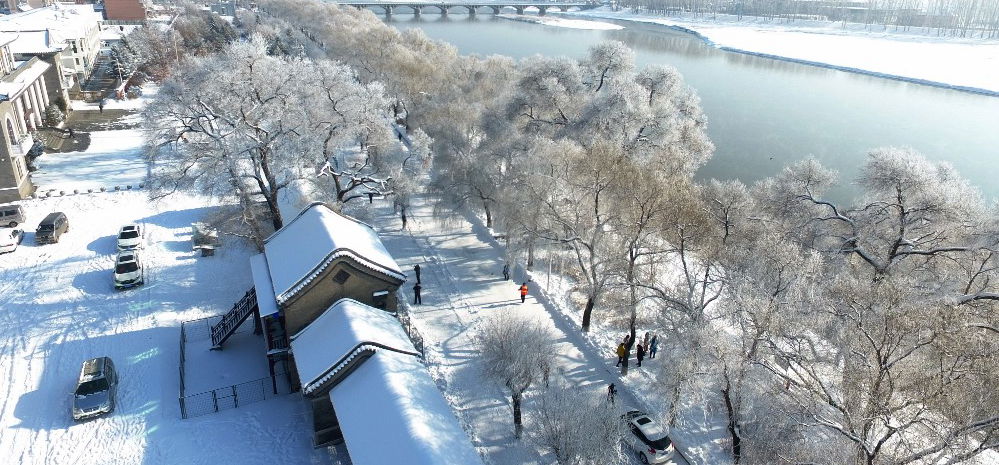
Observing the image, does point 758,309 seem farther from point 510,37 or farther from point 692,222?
point 510,37

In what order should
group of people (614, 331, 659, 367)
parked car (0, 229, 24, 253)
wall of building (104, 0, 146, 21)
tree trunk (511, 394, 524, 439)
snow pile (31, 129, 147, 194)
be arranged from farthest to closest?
wall of building (104, 0, 146, 21)
snow pile (31, 129, 147, 194)
parked car (0, 229, 24, 253)
group of people (614, 331, 659, 367)
tree trunk (511, 394, 524, 439)

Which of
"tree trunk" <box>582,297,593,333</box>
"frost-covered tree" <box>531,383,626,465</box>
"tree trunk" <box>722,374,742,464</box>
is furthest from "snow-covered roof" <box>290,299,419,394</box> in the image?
"tree trunk" <box>722,374,742,464</box>

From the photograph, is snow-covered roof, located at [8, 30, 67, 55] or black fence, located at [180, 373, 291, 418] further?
snow-covered roof, located at [8, 30, 67, 55]

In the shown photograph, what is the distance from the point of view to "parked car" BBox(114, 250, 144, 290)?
23172mm

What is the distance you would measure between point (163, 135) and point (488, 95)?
1599cm

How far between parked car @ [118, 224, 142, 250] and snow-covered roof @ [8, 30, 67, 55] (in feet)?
89.6

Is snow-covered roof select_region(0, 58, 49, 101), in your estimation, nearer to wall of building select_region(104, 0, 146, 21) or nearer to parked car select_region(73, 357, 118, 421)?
parked car select_region(73, 357, 118, 421)

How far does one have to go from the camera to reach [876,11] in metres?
115

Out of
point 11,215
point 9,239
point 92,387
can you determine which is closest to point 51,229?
point 9,239

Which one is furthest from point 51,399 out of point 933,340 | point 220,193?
point 933,340

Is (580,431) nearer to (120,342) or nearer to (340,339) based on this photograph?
(340,339)

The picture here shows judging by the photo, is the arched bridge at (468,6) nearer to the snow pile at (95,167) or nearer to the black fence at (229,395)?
the snow pile at (95,167)

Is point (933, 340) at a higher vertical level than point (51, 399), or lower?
higher

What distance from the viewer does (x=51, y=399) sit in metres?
17.6
